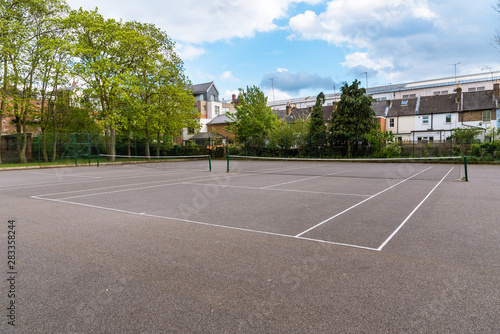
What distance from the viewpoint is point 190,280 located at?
3.81 m

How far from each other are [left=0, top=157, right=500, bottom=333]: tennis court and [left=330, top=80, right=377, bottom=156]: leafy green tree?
23.7m

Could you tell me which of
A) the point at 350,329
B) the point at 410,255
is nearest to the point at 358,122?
the point at 410,255

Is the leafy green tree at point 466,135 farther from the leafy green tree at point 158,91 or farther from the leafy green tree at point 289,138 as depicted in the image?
the leafy green tree at point 158,91

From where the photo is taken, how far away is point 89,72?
96.9 feet

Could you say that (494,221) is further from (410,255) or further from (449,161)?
(449,161)

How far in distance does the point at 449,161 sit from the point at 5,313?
2938 cm

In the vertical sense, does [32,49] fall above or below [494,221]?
above

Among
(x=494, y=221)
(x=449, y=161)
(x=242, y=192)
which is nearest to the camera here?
(x=494, y=221)

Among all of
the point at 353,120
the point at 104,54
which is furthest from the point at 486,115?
the point at 104,54

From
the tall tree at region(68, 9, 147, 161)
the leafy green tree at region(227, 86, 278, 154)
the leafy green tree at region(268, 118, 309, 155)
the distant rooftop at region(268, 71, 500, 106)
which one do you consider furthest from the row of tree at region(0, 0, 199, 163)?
the distant rooftop at region(268, 71, 500, 106)

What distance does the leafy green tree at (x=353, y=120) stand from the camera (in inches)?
1249

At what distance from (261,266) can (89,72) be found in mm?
30921

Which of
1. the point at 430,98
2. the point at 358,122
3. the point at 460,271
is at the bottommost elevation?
the point at 460,271

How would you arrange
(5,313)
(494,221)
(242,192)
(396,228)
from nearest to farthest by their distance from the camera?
(5,313)
(396,228)
(494,221)
(242,192)
